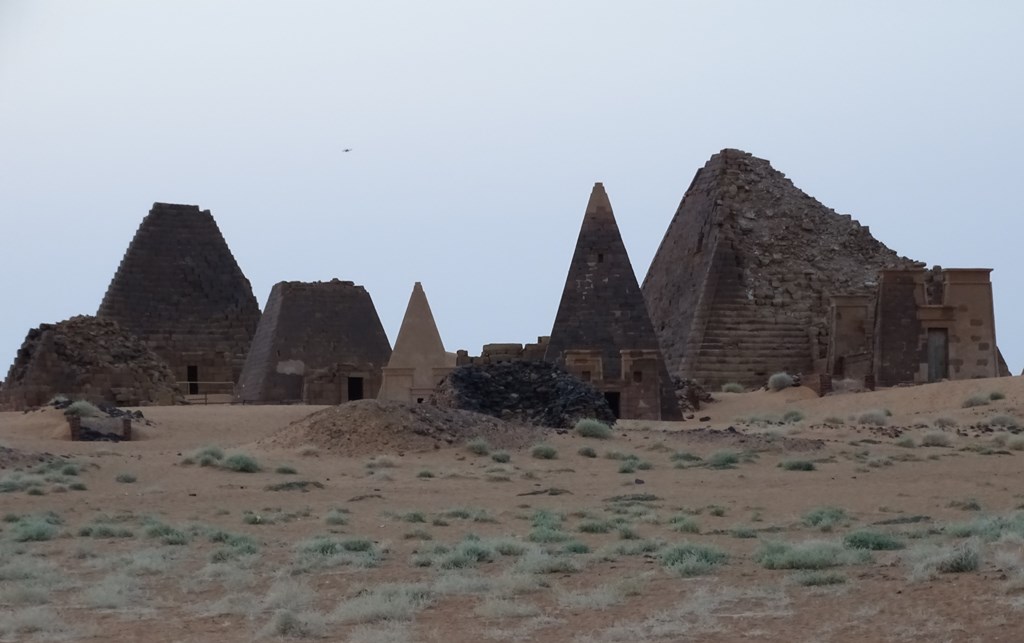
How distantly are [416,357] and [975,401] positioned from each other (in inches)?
484

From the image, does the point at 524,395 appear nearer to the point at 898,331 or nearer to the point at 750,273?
the point at 898,331

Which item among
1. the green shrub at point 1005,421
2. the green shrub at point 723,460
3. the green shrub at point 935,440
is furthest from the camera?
the green shrub at point 1005,421

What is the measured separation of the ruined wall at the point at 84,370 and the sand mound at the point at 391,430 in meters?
11.1

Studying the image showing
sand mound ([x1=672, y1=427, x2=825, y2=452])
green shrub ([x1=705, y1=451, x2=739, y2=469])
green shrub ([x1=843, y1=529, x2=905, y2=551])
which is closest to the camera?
green shrub ([x1=843, y1=529, x2=905, y2=551])

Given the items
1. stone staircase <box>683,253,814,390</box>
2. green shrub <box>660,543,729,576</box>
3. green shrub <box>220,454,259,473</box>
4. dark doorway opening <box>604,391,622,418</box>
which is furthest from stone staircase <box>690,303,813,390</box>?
green shrub <box>660,543,729,576</box>

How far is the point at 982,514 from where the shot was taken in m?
15.8

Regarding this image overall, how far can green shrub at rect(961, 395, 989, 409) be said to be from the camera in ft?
107

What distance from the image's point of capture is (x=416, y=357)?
127 feet

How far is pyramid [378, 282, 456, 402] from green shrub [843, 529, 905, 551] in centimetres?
2367

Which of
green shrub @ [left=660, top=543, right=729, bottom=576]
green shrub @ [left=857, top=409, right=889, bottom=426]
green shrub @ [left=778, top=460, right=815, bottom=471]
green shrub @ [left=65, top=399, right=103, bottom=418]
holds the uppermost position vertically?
green shrub @ [left=65, top=399, right=103, bottom=418]

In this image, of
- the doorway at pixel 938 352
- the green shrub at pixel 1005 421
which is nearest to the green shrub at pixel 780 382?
the doorway at pixel 938 352

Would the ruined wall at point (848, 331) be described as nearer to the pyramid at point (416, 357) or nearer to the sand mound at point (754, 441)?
the pyramid at point (416, 357)

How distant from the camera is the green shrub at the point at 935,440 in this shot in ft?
83.3

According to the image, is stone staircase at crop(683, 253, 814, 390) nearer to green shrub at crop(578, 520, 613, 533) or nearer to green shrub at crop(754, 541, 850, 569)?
green shrub at crop(578, 520, 613, 533)
